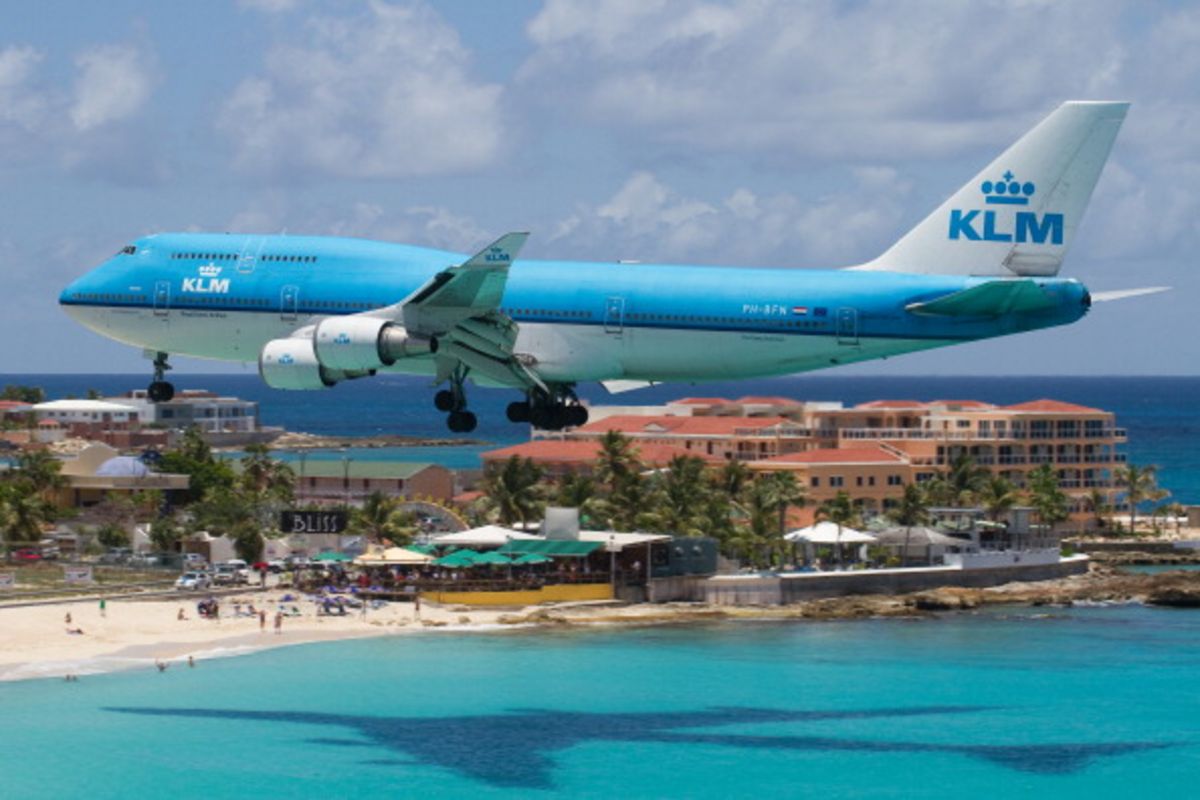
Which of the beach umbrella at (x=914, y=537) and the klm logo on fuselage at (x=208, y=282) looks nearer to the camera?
the klm logo on fuselage at (x=208, y=282)

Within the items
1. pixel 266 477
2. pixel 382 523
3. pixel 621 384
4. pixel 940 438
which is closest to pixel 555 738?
pixel 382 523

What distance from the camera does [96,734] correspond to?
90.9 meters

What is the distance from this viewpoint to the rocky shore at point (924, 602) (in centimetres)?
11450

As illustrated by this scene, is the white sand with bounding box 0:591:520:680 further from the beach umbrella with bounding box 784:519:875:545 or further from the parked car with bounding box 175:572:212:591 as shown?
the beach umbrella with bounding box 784:519:875:545

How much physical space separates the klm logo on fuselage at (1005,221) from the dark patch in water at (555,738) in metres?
37.1

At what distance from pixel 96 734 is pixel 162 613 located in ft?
49.3

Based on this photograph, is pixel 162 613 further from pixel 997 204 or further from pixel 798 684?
pixel 997 204

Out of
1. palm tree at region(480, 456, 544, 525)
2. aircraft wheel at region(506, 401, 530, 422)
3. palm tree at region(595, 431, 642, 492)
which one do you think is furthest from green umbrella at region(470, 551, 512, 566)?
aircraft wheel at region(506, 401, 530, 422)

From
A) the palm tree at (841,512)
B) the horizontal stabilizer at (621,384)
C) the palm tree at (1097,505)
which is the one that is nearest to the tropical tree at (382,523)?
the palm tree at (841,512)

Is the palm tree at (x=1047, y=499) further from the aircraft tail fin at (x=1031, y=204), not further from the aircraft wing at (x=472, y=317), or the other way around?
the aircraft wing at (x=472, y=317)

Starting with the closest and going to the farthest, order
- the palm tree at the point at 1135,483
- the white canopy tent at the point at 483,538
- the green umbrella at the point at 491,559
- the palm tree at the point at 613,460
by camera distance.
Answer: the green umbrella at the point at 491,559, the white canopy tent at the point at 483,538, the palm tree at the point at 613,460, the palm tree at the point at 1135,483

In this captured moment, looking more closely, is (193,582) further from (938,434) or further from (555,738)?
(938,434)

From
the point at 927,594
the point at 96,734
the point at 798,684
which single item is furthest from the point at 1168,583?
the point at 96,734

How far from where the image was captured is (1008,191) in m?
54.1
